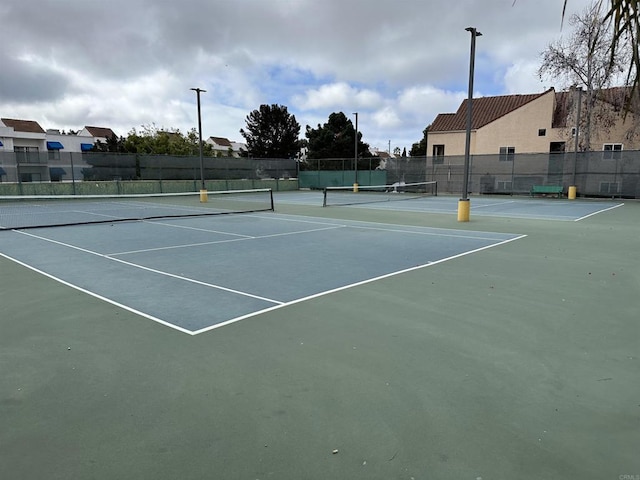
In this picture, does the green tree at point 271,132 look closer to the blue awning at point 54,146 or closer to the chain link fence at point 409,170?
the blue awning at point 54,146

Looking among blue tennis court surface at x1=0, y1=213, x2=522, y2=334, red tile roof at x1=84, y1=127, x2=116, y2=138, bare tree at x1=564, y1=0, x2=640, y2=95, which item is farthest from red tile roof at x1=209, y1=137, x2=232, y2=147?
bare tree at x1=564, y1=0, x2=640, y2=95

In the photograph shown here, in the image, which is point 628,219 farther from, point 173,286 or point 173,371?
point 173,371

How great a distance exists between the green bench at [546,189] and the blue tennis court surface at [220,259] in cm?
1737

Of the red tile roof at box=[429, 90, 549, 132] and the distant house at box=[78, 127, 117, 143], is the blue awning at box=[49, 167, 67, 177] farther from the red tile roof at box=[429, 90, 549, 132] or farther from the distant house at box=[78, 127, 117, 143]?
the distant house at box=[78, 127, 117, 143]

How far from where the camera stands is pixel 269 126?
66562 millimetres

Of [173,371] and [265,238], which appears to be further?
[265,238]

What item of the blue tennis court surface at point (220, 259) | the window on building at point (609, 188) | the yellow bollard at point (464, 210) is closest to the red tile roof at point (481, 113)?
the window on building at point (609, 188)

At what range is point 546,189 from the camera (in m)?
26.5

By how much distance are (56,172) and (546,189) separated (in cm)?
2880

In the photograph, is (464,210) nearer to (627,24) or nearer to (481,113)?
(627,24)

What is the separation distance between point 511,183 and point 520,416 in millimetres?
28012

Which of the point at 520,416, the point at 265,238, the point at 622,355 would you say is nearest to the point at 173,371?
the point at 520,416

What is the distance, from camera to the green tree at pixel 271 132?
66438mm

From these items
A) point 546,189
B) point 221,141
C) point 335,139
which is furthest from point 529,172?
point 221,141
